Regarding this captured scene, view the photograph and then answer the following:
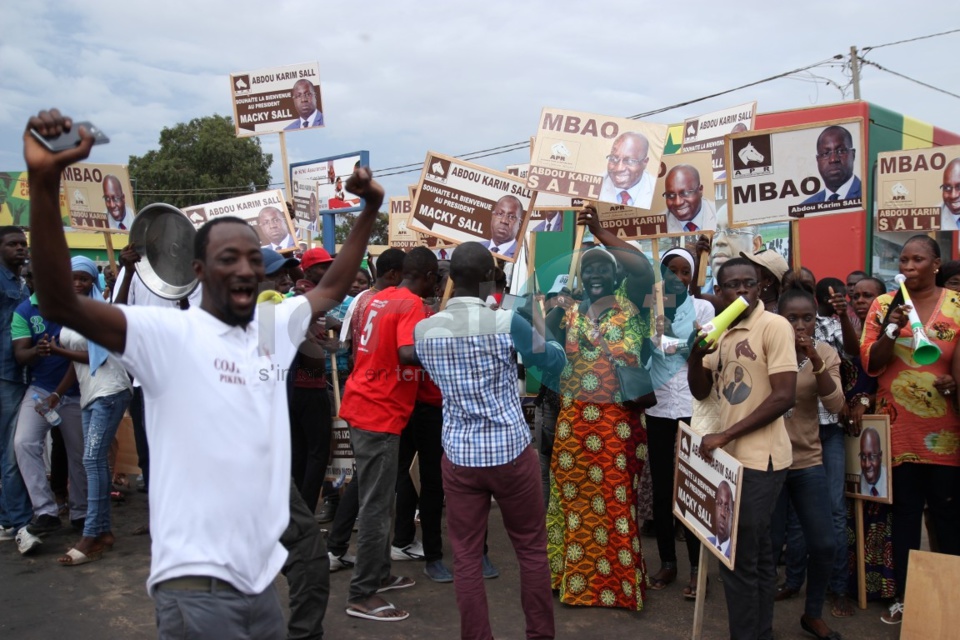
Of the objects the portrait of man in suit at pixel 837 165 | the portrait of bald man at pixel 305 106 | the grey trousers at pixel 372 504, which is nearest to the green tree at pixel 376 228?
the portrait of bald man at pixel 305 106

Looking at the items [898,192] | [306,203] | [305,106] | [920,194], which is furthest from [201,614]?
[306,203]

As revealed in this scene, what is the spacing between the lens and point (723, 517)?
12.3 ft

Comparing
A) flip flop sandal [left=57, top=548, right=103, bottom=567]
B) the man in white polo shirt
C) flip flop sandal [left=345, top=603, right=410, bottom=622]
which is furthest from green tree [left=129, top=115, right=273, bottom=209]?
the man in white polo shirt

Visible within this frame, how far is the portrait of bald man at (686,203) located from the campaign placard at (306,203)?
530 cm

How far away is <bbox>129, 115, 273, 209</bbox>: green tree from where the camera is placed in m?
32.2

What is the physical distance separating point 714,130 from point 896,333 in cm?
611

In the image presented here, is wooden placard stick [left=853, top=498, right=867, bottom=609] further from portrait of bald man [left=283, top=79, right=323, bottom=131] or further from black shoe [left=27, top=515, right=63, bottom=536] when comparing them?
portrait of bald man [left=283, top=79, right=323, bottom=131]

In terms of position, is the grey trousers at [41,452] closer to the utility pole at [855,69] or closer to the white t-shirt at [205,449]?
the white t-shirt at [205,449]

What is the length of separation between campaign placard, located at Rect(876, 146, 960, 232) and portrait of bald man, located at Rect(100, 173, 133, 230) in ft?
23.5

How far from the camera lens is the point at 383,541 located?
4641 millimetres

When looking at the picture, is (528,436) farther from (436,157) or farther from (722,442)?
(436,157)

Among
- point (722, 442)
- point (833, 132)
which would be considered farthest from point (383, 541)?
point (833, 132)

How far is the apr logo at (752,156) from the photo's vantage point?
5.78 m

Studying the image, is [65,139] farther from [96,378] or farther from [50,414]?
[50,414]
